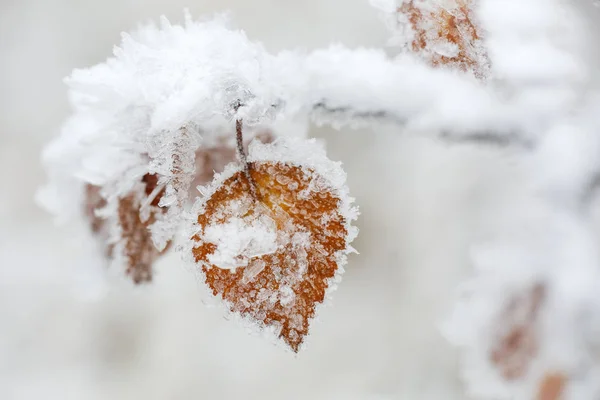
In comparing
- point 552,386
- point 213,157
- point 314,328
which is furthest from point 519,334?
point 314,328

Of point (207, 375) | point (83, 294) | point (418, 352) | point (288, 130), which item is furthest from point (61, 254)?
point (288, 130)

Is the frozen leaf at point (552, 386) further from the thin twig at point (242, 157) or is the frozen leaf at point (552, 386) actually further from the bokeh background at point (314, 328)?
the bokeh background at point (314, 328)

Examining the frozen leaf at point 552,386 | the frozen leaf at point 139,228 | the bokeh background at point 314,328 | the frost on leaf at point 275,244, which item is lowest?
the frost on leaf at point 275,244

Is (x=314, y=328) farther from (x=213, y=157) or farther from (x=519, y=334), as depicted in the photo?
(x=213, y=157)

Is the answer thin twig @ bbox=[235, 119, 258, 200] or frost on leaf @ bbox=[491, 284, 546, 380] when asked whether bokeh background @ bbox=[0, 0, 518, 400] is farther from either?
thin twig @ bbox=[235, 119, 258, 200]

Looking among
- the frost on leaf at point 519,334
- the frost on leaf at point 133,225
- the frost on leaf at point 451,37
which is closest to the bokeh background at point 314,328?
the frost on leaf at point 519,334

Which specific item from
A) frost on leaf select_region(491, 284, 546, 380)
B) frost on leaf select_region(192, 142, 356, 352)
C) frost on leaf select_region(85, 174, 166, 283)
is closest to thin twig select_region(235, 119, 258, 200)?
frost on leaf select_region(192, 142, 356, 352)
